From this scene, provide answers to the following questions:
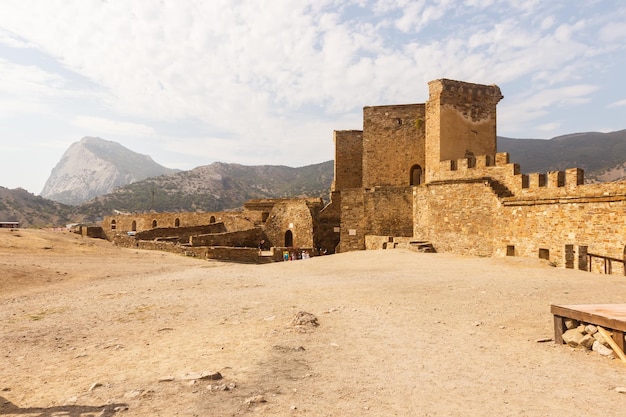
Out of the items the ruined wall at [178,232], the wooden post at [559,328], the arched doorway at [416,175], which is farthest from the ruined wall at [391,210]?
the wooden post at [559,328]

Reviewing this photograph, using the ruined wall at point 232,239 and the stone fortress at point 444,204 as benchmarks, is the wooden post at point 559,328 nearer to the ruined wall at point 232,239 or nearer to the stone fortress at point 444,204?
the stone fortress at point 444,204

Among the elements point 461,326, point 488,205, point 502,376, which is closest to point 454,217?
point 488,205

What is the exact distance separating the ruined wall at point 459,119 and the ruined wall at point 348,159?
7.86 m

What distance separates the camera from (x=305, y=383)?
451cm

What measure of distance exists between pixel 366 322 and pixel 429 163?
579 inches

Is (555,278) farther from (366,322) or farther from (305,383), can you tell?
(305,383)

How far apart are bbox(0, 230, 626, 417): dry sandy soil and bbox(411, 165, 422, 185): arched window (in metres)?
12.1

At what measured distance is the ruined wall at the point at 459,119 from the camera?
19703mm

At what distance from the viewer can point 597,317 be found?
558 cm

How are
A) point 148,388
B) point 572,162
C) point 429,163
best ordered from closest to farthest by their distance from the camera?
point 148,388, point 429,163, point 572,162

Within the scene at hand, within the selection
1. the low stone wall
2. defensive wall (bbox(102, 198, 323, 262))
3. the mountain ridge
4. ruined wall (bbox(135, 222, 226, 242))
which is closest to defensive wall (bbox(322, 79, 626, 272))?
defensive wall (bbox(102, 198, 323, 262))

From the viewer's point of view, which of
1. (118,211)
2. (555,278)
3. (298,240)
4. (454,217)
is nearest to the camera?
(555,278)

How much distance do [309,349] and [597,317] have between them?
12.7 ft

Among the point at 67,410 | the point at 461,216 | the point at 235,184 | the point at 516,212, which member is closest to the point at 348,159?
the point at 461,216
